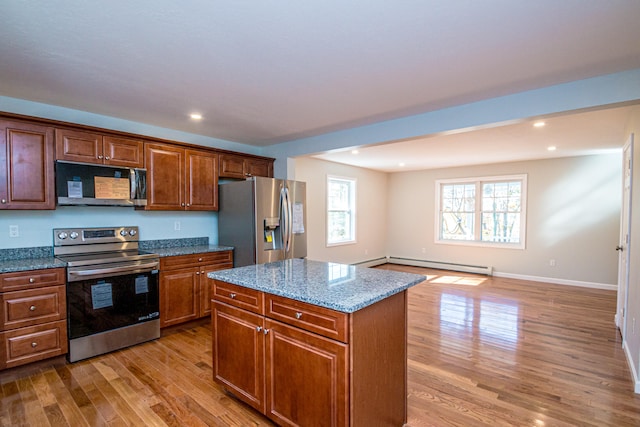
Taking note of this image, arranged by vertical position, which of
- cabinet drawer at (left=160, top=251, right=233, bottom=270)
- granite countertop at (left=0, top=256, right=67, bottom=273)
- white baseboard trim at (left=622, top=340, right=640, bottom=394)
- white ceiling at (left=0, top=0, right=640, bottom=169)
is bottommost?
white baseboard trim at (left=622, top=340, right=640, bottom=394)

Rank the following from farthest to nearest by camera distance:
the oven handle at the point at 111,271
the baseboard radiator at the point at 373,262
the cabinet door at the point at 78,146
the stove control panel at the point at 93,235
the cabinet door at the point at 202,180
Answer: the baseboard radiator at the point at 373,262, the cabinet door at the point at 202,180, the stove control panel at the point at 93,235, the cabinet door at the point at 78,146, the oven handle at the point at 111,271

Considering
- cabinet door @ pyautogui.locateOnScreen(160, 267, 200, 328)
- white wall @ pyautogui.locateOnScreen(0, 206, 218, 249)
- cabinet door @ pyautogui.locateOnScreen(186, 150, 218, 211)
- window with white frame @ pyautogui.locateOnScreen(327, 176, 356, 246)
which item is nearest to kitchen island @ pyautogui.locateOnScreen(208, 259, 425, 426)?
cabinet door @ pyautogui.locateOnScreen(160, 267, 200, 328)

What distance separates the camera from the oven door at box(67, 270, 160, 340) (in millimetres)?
2771

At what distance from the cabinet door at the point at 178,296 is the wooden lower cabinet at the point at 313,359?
1.52m

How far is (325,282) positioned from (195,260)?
7.33 ft

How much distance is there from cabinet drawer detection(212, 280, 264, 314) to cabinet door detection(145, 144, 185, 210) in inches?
72.1

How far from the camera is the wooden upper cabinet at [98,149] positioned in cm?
292

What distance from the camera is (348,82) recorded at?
99.3 inches

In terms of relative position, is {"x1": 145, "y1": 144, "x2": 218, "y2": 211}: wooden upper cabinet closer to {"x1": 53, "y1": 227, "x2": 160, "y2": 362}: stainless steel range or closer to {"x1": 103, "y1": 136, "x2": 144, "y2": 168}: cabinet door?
{"x1": 103, "y1": 136, "x2": 144, "y2": 168}: cabinet door

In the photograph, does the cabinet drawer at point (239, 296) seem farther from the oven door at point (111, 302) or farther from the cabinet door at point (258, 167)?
the cabinet door at point (258, 167)

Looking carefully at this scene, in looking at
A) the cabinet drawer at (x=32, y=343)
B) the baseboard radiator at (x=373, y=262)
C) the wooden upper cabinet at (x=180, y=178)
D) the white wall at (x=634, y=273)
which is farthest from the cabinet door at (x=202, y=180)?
the white wall at (x=634, y=273)

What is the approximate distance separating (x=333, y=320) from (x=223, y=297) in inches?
38.2

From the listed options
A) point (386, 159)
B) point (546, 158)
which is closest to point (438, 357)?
point (386, 159)

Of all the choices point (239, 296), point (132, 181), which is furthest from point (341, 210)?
point (239, 296)
